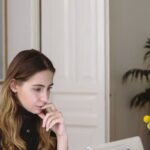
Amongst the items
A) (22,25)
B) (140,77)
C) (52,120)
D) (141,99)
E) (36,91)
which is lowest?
(141,99)

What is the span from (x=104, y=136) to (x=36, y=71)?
75.9 inches

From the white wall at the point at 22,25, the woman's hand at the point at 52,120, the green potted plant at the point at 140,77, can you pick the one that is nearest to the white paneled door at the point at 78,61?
the white wall at the point at 22,25

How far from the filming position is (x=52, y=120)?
59.6 inches

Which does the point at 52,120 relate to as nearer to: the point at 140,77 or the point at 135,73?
the point at 135,73

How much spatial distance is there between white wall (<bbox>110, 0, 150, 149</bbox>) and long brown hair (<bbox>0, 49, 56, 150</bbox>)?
2.51 meters

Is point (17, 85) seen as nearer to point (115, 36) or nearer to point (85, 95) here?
point (85, 95)

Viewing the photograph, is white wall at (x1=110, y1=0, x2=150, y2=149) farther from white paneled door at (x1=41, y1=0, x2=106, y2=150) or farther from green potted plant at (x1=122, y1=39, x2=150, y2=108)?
white paneled door at (x1=41, y1=0, x2=106, y2=150)

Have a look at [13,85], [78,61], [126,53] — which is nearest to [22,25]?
[78,61]

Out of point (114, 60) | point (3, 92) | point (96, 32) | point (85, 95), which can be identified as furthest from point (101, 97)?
point (3, 92)

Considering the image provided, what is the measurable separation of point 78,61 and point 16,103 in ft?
6.13

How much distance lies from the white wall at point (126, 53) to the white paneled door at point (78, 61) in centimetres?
70

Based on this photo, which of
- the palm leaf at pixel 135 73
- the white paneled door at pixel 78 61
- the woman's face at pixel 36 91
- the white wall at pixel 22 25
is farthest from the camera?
the palm leaf at pixel 135 73

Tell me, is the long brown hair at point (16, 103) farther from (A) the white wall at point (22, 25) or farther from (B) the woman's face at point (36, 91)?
(A) the white wall at point (22, 25)

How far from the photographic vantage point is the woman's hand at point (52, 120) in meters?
1.50
